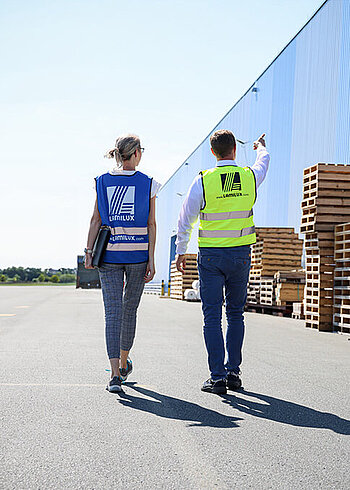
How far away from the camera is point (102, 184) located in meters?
4.58

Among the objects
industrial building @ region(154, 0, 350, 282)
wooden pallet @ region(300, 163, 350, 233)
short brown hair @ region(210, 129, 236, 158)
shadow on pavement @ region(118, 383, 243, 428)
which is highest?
industrial building @ region(154, 0, 350, 282)

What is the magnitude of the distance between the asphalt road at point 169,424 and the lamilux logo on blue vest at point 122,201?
130cm

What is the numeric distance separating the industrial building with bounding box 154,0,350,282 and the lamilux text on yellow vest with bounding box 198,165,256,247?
11.9 metres

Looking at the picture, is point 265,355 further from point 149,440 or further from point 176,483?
point 176,483

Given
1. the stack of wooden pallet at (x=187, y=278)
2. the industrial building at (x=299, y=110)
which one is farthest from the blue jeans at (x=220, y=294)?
the stack of wooden pallet at (x=187, y=278)

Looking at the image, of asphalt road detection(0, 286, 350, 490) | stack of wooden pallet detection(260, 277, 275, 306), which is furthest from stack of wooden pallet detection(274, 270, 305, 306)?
asphalt road detection(0, 286, 350, 490)

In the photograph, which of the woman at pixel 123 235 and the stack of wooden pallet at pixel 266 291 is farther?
the stack of wooden pallet at pixel 266 291

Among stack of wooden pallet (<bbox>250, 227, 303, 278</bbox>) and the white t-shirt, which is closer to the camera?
the white t-shirt

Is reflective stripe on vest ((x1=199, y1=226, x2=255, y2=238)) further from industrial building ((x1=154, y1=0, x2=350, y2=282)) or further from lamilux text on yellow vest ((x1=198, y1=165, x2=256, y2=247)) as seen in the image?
industrial building ((x1=154, y1=0, x2=350, y2=282))

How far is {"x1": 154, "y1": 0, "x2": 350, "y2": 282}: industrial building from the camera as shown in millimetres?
16531

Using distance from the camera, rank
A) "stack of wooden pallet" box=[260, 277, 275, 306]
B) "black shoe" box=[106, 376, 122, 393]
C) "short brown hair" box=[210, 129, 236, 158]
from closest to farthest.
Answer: "black shoe" box=[106, 376, 122, 393], "short brown hair" box=[210, 129, 236, 158], "stack of wooden pallet" box=[260, 277, 275, 306]

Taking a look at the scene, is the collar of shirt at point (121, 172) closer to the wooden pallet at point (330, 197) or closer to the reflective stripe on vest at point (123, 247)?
the reflective stripe on vest at point (123, 247)

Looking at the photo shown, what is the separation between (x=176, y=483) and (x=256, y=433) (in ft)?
3.16

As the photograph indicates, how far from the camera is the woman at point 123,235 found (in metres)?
4.50
